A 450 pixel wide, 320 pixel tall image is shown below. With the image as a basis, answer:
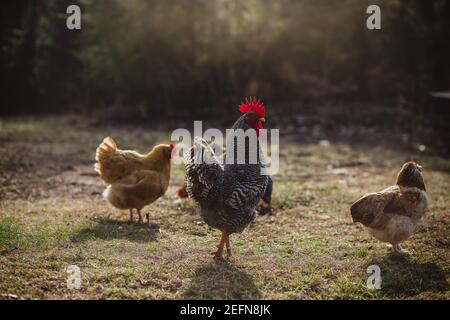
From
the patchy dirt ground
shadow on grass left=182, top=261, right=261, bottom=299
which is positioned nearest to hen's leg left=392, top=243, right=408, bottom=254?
the patchy dirt ground

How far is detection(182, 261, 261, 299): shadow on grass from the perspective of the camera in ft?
15.9

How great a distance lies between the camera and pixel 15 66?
17656 millimetres

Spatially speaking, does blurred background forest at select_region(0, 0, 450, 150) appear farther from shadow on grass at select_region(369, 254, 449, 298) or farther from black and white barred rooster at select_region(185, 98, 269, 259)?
black and white barred rooster at select_region(185, 98, 269, 259)

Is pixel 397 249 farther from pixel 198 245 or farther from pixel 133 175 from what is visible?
pixel 133 175

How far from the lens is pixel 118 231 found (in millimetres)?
6613

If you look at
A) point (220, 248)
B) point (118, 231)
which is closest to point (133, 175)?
point (118, 231)

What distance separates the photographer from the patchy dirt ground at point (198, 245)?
5.02 m

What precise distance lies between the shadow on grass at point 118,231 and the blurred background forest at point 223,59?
9.48m

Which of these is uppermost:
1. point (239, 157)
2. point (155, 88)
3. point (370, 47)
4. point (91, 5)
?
point (91, 5)

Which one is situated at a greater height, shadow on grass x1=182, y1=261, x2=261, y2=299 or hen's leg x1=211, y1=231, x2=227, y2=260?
hen's leg x1=211, y1=231, x2=227, y2=260

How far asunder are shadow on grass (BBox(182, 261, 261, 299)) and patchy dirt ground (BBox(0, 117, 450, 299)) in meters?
0.01
